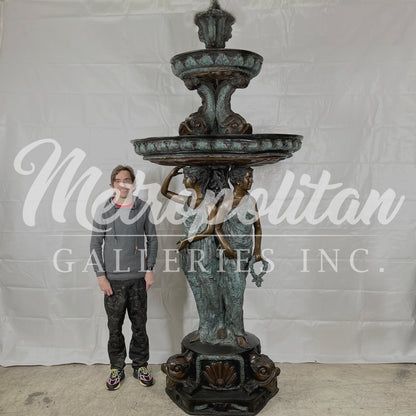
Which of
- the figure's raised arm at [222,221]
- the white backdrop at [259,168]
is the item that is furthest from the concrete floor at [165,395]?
the figure's raised arm at [222,221]

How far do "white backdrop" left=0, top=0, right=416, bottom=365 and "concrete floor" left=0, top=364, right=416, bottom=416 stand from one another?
16 centimetres

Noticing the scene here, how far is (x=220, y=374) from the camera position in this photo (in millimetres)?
2635

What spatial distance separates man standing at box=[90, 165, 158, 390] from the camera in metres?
2.88

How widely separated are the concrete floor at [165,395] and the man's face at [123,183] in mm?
1047

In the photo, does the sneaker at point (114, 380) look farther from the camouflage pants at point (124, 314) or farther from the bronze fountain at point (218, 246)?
the bronze fountain at point (218, 246)

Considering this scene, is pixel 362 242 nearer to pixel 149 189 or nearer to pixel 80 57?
pixel 149 189

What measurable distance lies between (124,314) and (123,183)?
0.70m

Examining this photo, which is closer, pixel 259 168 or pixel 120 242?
pixel 120 242

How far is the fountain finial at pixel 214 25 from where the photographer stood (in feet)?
8.38

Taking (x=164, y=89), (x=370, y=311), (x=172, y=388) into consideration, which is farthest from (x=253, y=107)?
(x=172, y=388)

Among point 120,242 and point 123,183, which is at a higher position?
point 123,183

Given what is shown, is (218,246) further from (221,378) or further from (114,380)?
(114,380)

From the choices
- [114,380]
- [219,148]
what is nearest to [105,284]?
[114,380]

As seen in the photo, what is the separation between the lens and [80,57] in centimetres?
Answer: 327
